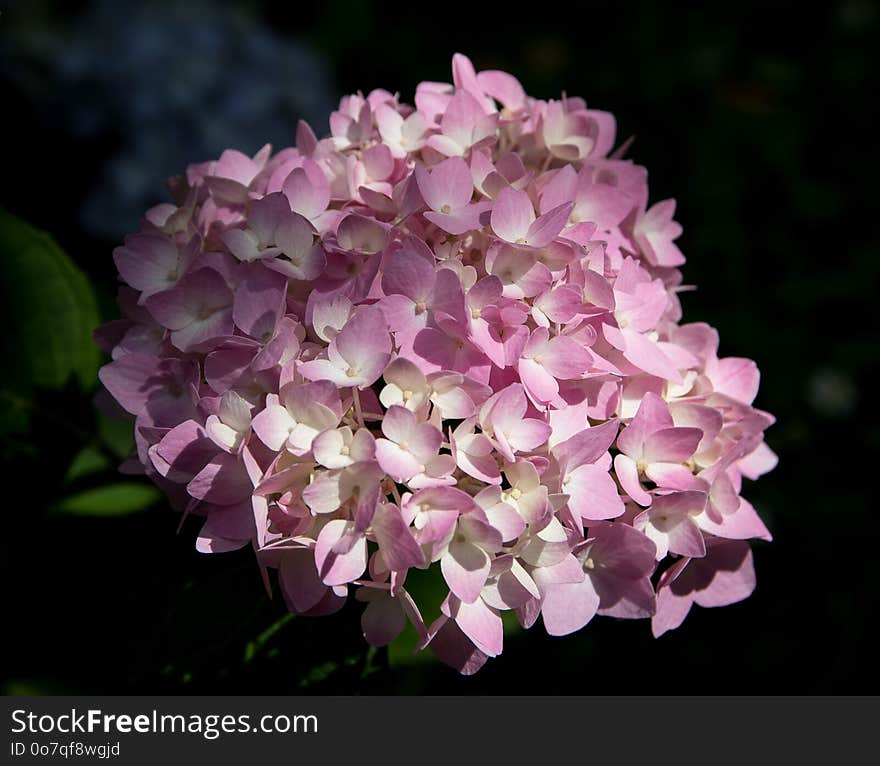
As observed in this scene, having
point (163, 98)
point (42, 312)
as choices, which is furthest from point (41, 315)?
point (163, 98)

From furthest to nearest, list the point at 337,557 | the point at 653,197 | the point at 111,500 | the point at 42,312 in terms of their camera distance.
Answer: the point at 653,197, the point at 111,500, the point at 42,312, the point at 337,557

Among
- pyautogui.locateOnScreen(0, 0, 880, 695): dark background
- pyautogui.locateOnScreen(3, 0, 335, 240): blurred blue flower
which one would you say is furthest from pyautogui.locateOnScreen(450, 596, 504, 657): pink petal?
pyautogui.locateOnScreen(3, 0, 335, 240): blurred blue flower

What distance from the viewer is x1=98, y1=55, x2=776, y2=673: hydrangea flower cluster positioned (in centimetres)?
64

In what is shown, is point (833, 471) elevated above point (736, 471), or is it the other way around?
point (736, 471)

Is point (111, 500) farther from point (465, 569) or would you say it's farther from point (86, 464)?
point (465, 569)

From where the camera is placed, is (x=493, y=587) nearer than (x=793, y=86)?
Yes

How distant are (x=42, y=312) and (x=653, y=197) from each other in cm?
166

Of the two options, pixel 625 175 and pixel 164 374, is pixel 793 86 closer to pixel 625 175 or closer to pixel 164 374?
pixel 625 175

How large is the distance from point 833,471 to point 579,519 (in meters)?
1.57

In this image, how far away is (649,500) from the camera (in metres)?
0.69

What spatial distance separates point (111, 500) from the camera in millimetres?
1178

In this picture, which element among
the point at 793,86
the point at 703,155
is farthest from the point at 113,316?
the point at 793,86

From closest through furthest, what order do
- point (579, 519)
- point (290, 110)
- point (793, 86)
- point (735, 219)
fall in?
point (579, 519) → point (290, 110) → point (735, 219) → point (793, 86)

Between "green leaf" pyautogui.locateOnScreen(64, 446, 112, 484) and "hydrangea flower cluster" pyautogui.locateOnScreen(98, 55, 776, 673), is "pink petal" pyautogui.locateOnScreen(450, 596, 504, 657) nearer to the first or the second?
"hydrangea flower cluster" pyautogui.locateOnScreen(98, 55, 776, 673)
